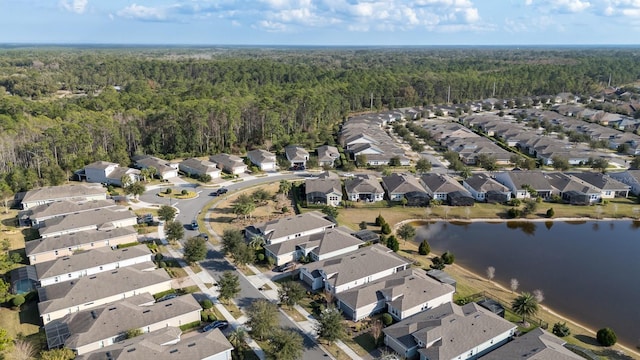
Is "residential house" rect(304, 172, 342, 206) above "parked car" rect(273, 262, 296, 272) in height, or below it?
above

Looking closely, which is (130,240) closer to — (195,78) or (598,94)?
(195,78)

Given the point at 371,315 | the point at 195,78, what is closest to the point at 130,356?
the point at 371,315

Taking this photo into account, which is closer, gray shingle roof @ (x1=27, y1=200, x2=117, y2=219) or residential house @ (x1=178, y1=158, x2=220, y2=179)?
gray shingle roof @ (x1=27, y1=200, x2=117, y2=219)

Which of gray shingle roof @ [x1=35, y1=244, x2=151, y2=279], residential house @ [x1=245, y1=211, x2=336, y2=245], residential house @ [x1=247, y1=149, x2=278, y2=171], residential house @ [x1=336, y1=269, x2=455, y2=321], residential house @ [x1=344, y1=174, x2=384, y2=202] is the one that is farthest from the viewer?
residential house @ [x1=247, y1=149, x2=278, y2=171]

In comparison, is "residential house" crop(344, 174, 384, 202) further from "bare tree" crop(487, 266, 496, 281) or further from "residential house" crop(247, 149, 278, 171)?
"bare tree" crop(487, 266, 496, 281)

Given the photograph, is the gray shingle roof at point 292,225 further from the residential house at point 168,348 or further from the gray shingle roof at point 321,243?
the residential house at point 168,348

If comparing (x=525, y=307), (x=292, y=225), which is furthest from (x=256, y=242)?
(x=525, y=307)

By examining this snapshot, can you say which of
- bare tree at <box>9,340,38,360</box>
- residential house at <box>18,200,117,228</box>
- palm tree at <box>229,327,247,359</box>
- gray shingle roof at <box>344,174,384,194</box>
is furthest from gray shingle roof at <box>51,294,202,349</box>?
gray shingle roof at <box>344,174,384,194</box>
